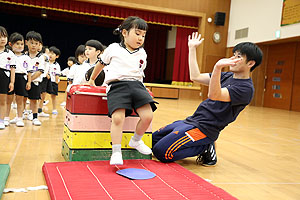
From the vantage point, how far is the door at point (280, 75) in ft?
31.0

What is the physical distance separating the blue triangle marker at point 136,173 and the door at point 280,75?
8.73 meters

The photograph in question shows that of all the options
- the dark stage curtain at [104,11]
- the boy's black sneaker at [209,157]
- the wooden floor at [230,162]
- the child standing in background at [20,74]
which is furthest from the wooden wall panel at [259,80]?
the boy's black sneaker at [209,157]

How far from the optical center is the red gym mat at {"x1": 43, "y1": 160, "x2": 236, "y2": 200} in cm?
150

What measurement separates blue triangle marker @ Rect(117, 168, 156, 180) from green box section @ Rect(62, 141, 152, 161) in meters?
0.31

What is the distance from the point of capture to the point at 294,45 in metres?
9.28

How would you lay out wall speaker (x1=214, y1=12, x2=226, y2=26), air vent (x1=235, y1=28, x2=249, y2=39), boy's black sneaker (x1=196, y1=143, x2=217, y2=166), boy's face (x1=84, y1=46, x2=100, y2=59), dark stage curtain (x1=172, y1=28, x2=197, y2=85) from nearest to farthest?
boy's black sneaker (x1=196, y1=143, x2=217, y2=166)
boy's face (x1=84, y1=46, x2=100, y2=59)
air vent (x1=235, y1=28, x2=249, y2=39)
wall speaker (x1=214, y1=12, x2=226, y2=26)
dark stage curtain (x1=172, y1=28, x2=197, y2=85)

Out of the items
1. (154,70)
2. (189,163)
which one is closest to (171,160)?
(189,163)

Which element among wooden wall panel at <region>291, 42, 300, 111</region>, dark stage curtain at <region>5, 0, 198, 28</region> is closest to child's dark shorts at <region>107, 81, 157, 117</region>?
dark stage curtain at <region>5, 0, 198, 28</region>

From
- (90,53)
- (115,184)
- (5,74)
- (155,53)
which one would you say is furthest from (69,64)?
(155,53)

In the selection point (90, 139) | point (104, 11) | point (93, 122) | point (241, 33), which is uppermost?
point (104, 11)

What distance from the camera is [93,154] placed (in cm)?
211

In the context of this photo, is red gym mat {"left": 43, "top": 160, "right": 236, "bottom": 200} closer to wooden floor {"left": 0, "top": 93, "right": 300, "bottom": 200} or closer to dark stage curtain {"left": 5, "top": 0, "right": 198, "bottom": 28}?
wooden floor {"left": 0, "top": 93, "right": 300, "bottom": 200}

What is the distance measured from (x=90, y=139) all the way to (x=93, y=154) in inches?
4.4

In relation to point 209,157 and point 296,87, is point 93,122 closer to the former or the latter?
point 209,157
